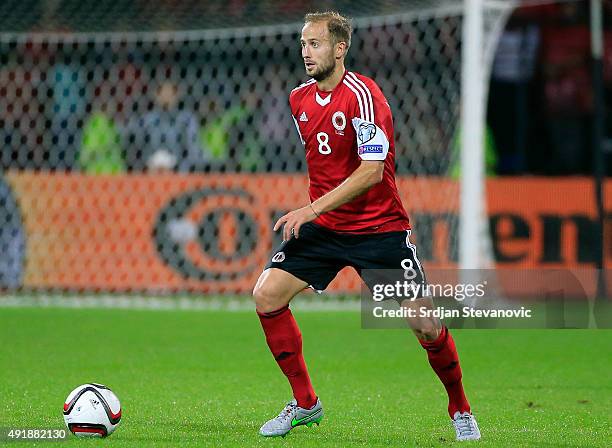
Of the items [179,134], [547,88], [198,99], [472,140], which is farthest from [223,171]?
[547,88]

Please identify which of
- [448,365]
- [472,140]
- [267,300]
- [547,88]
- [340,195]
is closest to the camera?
[340,195]

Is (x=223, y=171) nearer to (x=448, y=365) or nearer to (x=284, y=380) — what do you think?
(x=284, y=380)

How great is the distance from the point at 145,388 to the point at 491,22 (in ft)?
18.8

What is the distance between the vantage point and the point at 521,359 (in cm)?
880

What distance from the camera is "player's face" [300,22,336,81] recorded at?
227 inches

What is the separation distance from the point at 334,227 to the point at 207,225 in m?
6.79

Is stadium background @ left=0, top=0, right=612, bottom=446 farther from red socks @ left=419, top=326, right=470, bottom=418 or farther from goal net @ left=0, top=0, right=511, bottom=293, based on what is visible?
red socks @ left=419, top=326, right=470, bottom=418

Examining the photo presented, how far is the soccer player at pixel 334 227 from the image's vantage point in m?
5.72

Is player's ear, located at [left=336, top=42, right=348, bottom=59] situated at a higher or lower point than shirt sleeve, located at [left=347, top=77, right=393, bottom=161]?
higher

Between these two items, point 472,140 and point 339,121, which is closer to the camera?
point 339,121

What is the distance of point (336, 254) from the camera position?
5.88 metres

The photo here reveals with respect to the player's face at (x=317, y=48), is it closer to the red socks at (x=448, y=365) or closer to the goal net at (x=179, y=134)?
the red socks at (x=448, y=365)

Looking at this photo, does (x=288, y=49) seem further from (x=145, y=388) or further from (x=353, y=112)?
(x=353, y=112)

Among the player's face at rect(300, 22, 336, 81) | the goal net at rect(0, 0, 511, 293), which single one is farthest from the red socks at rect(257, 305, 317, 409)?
the goal net at rect(0, 0, 511, 293)
